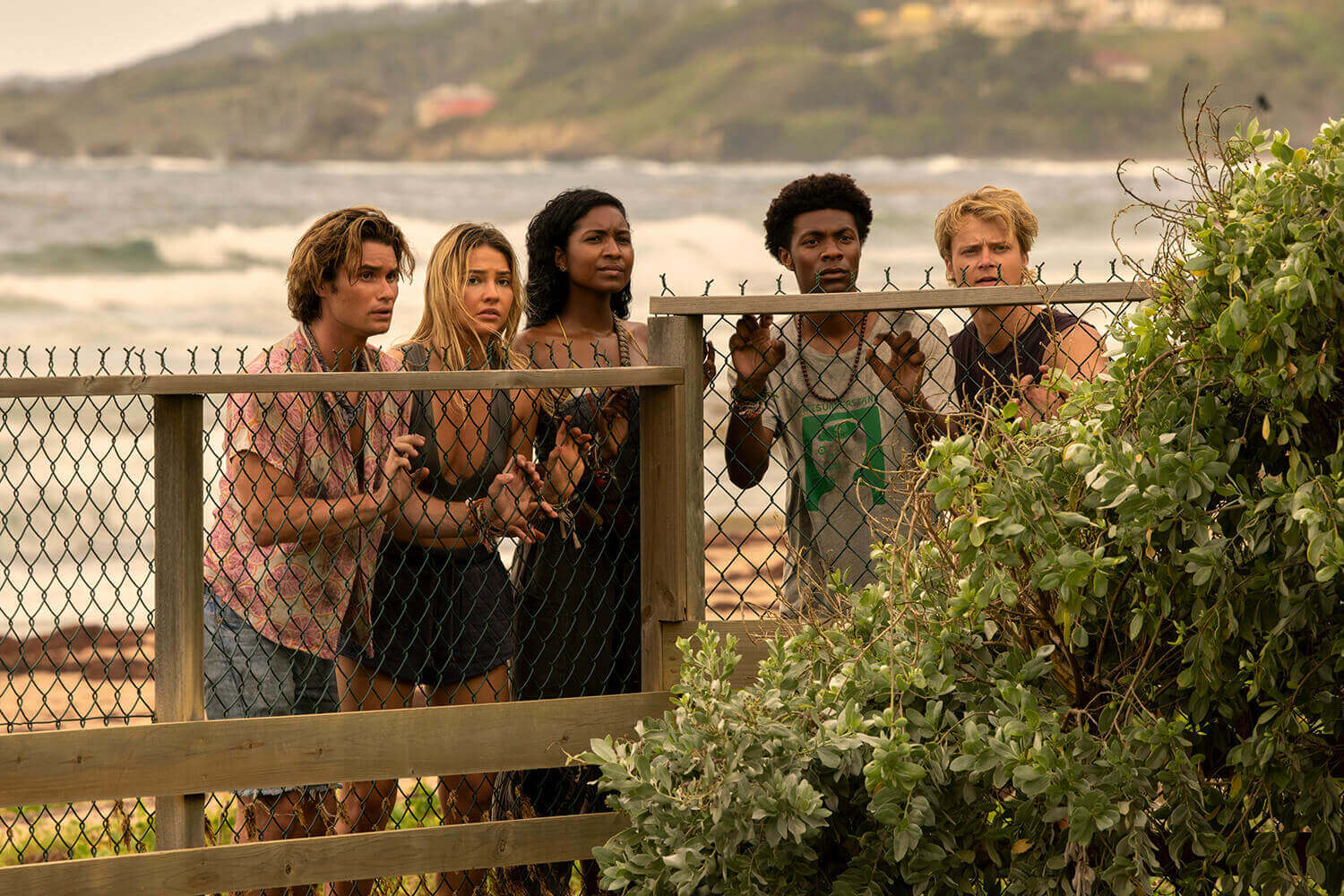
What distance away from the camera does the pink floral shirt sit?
3.80 m

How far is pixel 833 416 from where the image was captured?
4.11 m

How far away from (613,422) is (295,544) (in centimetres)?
101

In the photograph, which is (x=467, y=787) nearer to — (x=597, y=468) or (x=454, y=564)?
(x=454, y=564)

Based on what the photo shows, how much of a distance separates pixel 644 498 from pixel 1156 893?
1.78 meters

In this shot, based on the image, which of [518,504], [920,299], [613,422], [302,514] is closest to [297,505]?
[302,514]

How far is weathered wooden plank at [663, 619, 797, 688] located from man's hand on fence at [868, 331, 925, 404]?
2.54 ft

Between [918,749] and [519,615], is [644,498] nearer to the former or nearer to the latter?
[519,615]

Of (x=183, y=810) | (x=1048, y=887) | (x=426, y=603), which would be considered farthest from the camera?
(x=426, y=603)

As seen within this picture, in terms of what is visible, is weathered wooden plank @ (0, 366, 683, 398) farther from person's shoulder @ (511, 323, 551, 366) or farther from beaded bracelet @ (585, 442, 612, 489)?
person's shoulder @ (511, 323, 551, 366)

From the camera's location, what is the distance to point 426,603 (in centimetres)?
399

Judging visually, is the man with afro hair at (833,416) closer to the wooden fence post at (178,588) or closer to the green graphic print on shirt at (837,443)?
the green graphic print on shirt at (837,443)

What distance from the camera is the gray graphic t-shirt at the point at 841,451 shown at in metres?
4.05

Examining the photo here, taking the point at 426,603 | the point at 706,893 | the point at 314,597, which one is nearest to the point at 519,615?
the point at 426,603

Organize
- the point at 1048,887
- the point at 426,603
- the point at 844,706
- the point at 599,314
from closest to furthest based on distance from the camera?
the point at 1048,887 → the point at 844,706 → the point at 426,603 → the point at 599,314
